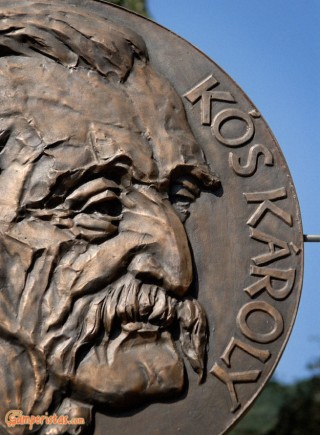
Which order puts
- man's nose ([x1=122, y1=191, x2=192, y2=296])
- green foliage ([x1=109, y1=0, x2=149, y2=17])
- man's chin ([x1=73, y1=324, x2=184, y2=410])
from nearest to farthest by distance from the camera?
man's chin ([x1=73, y1=324, x2=184, y2=410]) < man's nose ([x1=122, y1=191, x2=192, y2=296]) < green foliage ([x1=109, y1=0, x2=149, y2=17])

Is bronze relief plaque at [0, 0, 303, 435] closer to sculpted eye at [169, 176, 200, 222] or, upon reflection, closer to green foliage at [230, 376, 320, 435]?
sculpted eye at [169, 176, 200, 222]

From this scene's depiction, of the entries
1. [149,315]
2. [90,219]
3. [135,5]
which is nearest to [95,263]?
[90,219]

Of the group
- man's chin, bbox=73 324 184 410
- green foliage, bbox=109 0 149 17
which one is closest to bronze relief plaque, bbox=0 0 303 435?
man's chin, bbox=73 324 184 410

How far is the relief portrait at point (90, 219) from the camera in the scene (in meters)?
4.00

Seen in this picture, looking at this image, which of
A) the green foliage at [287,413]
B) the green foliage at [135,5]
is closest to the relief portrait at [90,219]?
the green foliage at [135,5]

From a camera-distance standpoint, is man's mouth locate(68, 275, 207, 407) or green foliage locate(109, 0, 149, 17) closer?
man's mouth locate(68, 275, 207, 407)

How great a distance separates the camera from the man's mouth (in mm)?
4000

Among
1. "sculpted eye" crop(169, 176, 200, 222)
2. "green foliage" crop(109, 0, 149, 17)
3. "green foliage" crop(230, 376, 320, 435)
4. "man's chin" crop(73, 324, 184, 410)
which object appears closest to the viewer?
"man's chin" crop(73, 324, 184, 410)

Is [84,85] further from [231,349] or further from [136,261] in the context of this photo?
[231,349]

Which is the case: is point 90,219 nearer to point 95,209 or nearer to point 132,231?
point 95,209

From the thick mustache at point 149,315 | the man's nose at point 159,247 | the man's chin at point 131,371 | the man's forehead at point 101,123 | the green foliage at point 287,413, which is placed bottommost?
the green foliage at point 287,413

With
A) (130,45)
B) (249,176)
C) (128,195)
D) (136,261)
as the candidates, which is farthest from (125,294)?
(130,45)

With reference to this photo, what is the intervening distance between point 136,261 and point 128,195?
0.32 metres

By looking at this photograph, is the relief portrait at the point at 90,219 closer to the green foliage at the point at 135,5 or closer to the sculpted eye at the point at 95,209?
the sculpted eye at the point at 95,209
